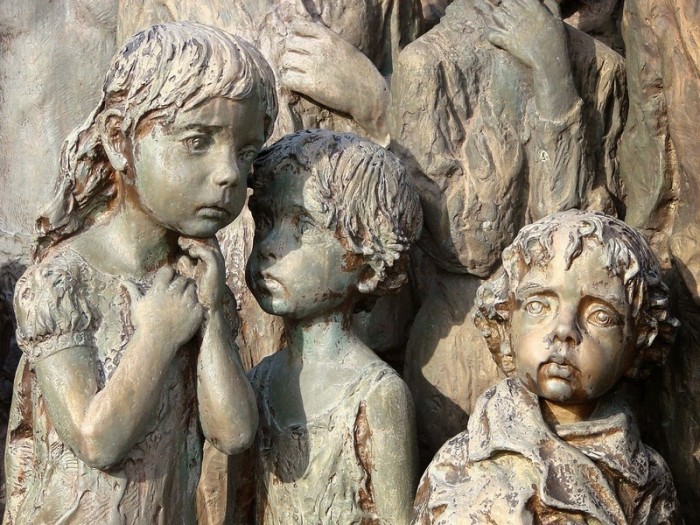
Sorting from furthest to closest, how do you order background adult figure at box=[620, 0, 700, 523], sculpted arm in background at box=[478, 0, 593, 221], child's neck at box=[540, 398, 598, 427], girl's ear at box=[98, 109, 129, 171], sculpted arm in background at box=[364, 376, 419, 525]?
sculpted arm in background at box=[478, 0, 593, 221]
background adult figure at box=[620, 0, 700, 523]
sculpted arm in background at box=[364, 376, 419, 525]
child's neck at box=[540, 398, 598, 427]
girl's ear at box=[98, 109, 129, 171]

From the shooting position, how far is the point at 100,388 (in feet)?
10.7

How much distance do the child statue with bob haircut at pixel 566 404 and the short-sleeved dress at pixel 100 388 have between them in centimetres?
55

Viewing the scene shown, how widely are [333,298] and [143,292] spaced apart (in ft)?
1.57

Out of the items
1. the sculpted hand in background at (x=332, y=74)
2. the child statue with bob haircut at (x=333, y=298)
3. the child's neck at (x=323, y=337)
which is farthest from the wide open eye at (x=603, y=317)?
the sculpted hand in background at (x=332, y=74)

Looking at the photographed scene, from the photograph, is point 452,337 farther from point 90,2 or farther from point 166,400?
point 90,2

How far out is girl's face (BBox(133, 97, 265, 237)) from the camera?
322 cm

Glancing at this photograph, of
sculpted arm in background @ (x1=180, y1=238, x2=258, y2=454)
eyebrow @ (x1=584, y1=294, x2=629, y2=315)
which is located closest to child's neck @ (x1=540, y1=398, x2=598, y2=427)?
eyebrow @ (x1=584, y1=294, x2=629, y2=315)

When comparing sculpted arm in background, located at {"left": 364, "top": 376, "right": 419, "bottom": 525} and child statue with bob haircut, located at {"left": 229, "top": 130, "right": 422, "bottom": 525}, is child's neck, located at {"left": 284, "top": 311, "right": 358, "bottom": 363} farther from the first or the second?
sculpted arm in background, located at {"left": 364, "top": 376, "right": 419, "bottom": 525}

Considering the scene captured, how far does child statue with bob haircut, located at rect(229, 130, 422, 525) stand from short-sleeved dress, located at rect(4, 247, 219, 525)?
0.30 metres

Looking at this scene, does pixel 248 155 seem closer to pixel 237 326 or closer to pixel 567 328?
pixel 237 326

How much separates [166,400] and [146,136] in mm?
556

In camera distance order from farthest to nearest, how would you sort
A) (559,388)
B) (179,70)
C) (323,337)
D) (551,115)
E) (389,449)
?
(551,115)
(323,337)
(389,449)
(559,388)
(179,70)

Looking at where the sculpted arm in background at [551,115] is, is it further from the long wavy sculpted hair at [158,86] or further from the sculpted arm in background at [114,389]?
the sculpted arm in background at [114,389]

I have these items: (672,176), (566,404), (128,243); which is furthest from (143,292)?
(672,176)
